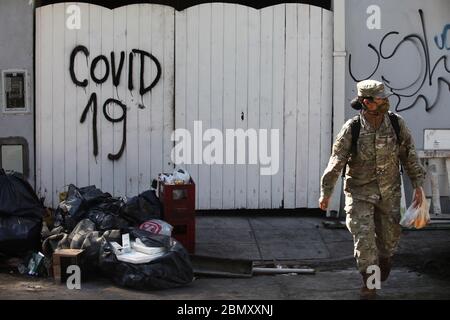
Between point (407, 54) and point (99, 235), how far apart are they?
441 centimetres

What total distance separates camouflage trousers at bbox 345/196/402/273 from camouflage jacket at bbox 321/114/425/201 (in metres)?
0.07

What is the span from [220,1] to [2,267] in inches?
159

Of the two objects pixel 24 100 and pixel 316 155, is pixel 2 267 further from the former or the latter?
pixel 316 155

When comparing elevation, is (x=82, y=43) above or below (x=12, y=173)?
above

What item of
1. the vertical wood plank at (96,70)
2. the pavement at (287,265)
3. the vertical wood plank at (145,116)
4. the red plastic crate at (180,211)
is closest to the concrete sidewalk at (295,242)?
the pavement at (287,265)

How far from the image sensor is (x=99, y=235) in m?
6.88

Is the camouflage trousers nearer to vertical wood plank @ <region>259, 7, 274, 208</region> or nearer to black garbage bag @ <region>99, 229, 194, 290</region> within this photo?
black garbage bag @ <region>99, 229, 194, 290</region>

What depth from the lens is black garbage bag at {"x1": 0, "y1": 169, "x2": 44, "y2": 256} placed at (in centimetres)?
705

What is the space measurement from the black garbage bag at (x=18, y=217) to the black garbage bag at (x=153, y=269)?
2.98ft

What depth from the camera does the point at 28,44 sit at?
28.8 feet

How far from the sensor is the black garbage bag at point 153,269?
21.1 feet

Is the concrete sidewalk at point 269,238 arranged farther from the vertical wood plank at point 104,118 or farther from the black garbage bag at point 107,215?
the vertical wood plank at point 104,118

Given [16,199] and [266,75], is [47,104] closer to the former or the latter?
[16,199]
